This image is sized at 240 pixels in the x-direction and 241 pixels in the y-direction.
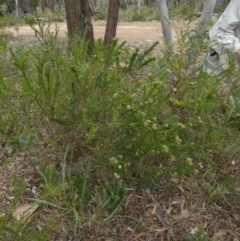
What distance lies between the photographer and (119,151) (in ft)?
5.57

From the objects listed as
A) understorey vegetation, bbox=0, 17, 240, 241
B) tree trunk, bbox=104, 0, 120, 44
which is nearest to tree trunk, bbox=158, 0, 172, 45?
tree trunk, bbox=104, 0, 120, 44

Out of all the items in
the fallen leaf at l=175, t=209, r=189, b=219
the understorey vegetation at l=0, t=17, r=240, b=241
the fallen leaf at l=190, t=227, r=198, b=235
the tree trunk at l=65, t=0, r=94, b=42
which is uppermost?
the tree trunk at l=65, t=0, r=94, b=42

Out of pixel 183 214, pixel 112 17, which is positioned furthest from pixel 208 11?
pixel 183 214

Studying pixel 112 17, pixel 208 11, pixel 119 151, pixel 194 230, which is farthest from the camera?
pixel 112 17

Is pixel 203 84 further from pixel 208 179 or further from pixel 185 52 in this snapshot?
pixel 208 179

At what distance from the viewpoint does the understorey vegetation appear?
64.1 inches

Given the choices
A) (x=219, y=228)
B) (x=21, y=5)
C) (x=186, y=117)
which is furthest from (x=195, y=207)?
(x=21, y=5)

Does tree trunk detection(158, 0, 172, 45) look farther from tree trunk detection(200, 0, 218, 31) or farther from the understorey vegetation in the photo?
the understorey vegetation

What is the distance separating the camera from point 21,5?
2658cm

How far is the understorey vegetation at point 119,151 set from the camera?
163cm

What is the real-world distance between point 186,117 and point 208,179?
379 mm

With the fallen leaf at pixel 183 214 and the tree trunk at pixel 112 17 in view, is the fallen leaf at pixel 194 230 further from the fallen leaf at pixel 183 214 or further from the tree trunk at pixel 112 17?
the tree trunk at pixel 112 17

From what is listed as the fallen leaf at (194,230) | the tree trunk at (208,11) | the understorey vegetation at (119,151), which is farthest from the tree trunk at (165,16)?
the fallen leaf at (194,230)

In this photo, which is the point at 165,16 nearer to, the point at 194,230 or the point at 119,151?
the point at 119,151
